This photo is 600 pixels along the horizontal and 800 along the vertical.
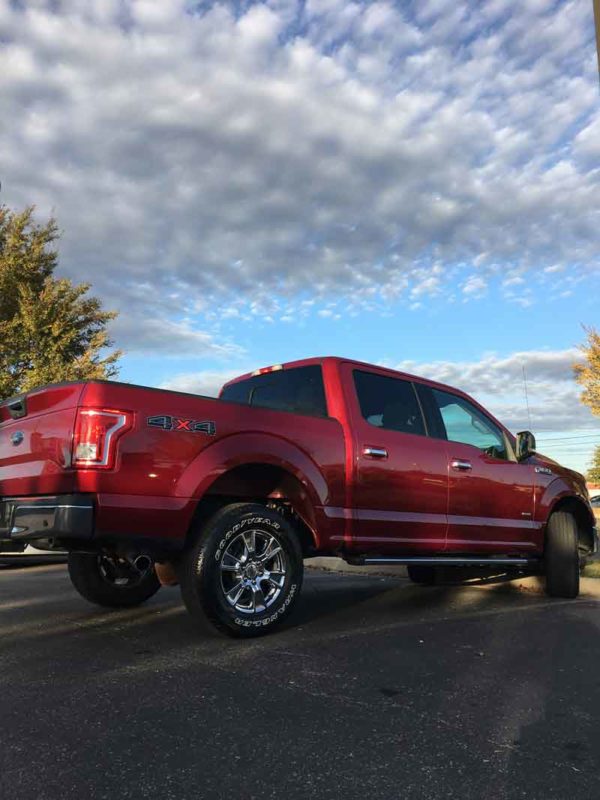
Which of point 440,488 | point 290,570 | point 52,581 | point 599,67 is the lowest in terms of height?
point 52,581

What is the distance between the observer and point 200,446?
13.1ft

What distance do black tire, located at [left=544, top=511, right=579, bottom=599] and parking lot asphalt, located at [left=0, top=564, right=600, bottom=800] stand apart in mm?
1257

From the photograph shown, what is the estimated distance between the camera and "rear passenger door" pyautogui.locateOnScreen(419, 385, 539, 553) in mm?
5566

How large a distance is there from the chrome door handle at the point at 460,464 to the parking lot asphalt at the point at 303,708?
4.12 ft

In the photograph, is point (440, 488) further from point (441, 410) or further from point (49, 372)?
point (49, 372)

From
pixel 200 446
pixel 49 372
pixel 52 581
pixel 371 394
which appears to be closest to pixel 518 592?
pixel 371 394

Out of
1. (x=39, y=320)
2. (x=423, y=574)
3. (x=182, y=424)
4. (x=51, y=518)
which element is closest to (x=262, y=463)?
(x=182, y=424)

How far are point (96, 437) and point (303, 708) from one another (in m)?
1.83

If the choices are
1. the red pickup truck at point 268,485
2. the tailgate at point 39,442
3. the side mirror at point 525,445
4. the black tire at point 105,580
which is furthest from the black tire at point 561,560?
the tailgate at point 39,442

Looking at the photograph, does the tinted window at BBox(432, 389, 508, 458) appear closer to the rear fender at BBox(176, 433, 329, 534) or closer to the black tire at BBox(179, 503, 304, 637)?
the rear fender at BBox(176, 433, 329, 534)

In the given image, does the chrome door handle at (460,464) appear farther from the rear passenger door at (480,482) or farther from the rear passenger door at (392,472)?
the rear passenger door at (392,472)

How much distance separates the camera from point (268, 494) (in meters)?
4.56

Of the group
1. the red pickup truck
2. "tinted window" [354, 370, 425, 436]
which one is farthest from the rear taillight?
"tinted window" [354, 370, 425, 436]

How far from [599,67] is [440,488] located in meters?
7.44
